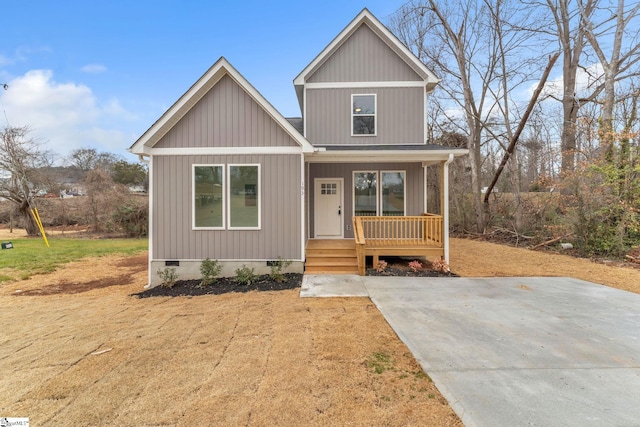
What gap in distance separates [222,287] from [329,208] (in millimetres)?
4284

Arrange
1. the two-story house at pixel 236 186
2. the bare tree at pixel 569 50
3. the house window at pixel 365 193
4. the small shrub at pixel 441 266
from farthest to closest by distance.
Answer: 1. the bare tree at pixel 569 50
2. the house window at pixel 365 193
3. the small shrub at pixel 441 266
4. the two-story house at pixel 236 186

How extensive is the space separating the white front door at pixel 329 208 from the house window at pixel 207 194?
3.25m

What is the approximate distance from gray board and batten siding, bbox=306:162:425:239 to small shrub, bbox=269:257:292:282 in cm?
235

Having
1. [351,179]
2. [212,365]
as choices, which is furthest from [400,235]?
[212,365]

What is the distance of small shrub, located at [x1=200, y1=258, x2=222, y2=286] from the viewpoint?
675 cm

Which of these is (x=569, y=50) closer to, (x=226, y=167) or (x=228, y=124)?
(x=228, y=124)

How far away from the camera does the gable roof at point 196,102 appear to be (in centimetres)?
676

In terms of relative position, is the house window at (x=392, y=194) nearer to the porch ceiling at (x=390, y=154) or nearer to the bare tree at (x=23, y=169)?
the porch ceiling at (x=390, y=154)

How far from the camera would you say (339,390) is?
265cm

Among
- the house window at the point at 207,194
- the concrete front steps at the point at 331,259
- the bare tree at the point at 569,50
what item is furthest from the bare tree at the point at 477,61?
the house window at the point at 207,194

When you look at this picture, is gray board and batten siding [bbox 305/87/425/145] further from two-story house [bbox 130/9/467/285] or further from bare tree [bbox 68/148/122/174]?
bare tree [bbox 68/148/122/174]

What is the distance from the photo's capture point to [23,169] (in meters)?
17.3

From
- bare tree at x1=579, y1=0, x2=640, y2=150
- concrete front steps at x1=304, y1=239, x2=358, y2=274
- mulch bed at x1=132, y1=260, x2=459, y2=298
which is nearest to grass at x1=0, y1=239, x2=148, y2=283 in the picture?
mulch bed at x1=132, y1=260, x2=459, y2=298

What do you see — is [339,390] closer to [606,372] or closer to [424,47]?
[606,372]
